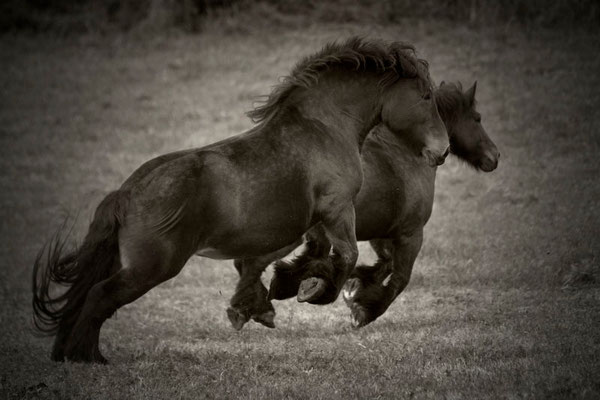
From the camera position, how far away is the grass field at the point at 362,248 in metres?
6.65

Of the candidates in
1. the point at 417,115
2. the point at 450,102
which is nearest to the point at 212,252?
the point at 417,115

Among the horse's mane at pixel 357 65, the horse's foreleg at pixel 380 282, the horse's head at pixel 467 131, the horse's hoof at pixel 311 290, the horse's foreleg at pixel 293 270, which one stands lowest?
the horse's foreleg at pixel 380 282

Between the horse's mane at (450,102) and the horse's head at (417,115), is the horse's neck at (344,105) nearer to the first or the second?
the horse's head at (417,115)

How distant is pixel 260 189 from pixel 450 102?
9.30 ft

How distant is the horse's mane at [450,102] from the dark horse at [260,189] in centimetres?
105

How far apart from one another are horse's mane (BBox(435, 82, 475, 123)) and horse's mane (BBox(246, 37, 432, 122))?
1.07 meters

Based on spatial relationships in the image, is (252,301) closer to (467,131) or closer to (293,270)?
(293,270)

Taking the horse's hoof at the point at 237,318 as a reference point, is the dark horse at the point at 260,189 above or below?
above

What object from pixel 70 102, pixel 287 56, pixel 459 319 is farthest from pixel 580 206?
pixel 70 102

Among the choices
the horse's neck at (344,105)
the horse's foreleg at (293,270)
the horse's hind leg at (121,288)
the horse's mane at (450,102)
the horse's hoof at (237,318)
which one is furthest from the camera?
the horse's mane at (450,102)

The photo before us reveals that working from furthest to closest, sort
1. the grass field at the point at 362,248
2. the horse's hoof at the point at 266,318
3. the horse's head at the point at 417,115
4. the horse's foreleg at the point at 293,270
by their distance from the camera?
the horse's hoof at the point at 266,318
the horse's foreleg at the point at 293,270
the horse's head at the point at 417,115
the grass field at the point at 362,248

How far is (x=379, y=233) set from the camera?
26.5 feet

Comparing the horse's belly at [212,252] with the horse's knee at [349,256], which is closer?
the horse's belly at [212,252]

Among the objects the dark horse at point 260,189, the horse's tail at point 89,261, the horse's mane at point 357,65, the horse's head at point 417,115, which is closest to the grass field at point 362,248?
the horse's tail at point 89,261
